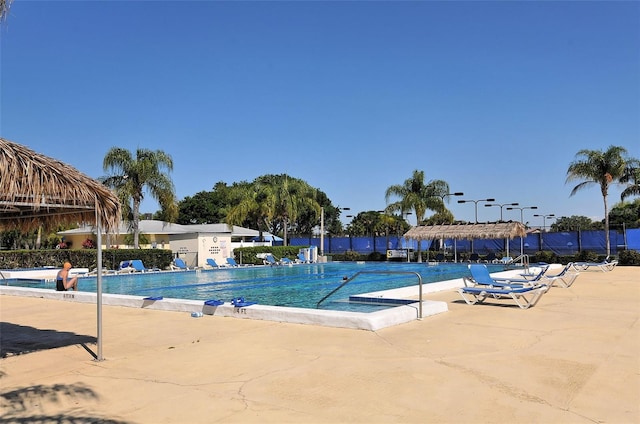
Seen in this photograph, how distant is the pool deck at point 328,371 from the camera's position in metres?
4.38

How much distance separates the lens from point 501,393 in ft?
15.8

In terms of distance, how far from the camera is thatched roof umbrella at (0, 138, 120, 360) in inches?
222

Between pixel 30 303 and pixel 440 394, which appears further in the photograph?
pixel 30 303

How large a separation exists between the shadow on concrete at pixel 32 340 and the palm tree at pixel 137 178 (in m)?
19.9

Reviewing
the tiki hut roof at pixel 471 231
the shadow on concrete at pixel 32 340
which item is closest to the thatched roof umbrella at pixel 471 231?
the tiki hut roof at pixel 471 231

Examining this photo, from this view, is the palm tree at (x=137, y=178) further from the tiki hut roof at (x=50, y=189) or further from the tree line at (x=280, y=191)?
the tiki hut roof at (x=50, y=189)

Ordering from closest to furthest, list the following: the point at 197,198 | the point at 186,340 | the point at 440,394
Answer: the point at 440,394 → the point at 186,340 → the point at 197,198

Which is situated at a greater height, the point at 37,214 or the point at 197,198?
the point at 197,198

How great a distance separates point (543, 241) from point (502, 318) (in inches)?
1116

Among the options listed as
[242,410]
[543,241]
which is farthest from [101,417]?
[543,241]

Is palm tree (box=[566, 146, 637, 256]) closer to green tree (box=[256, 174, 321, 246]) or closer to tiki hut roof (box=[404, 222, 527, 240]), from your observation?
tiki hut roof (box=[404, 222, 527, 240])

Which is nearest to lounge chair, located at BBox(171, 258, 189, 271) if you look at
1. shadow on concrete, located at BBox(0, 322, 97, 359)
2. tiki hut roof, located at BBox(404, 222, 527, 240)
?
tiki hut roof, located at BBox(404, 222, 527, 240)

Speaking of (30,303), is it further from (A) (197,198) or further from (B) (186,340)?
(A) (197,198)

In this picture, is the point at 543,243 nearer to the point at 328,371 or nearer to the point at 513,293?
the point at 513,293
